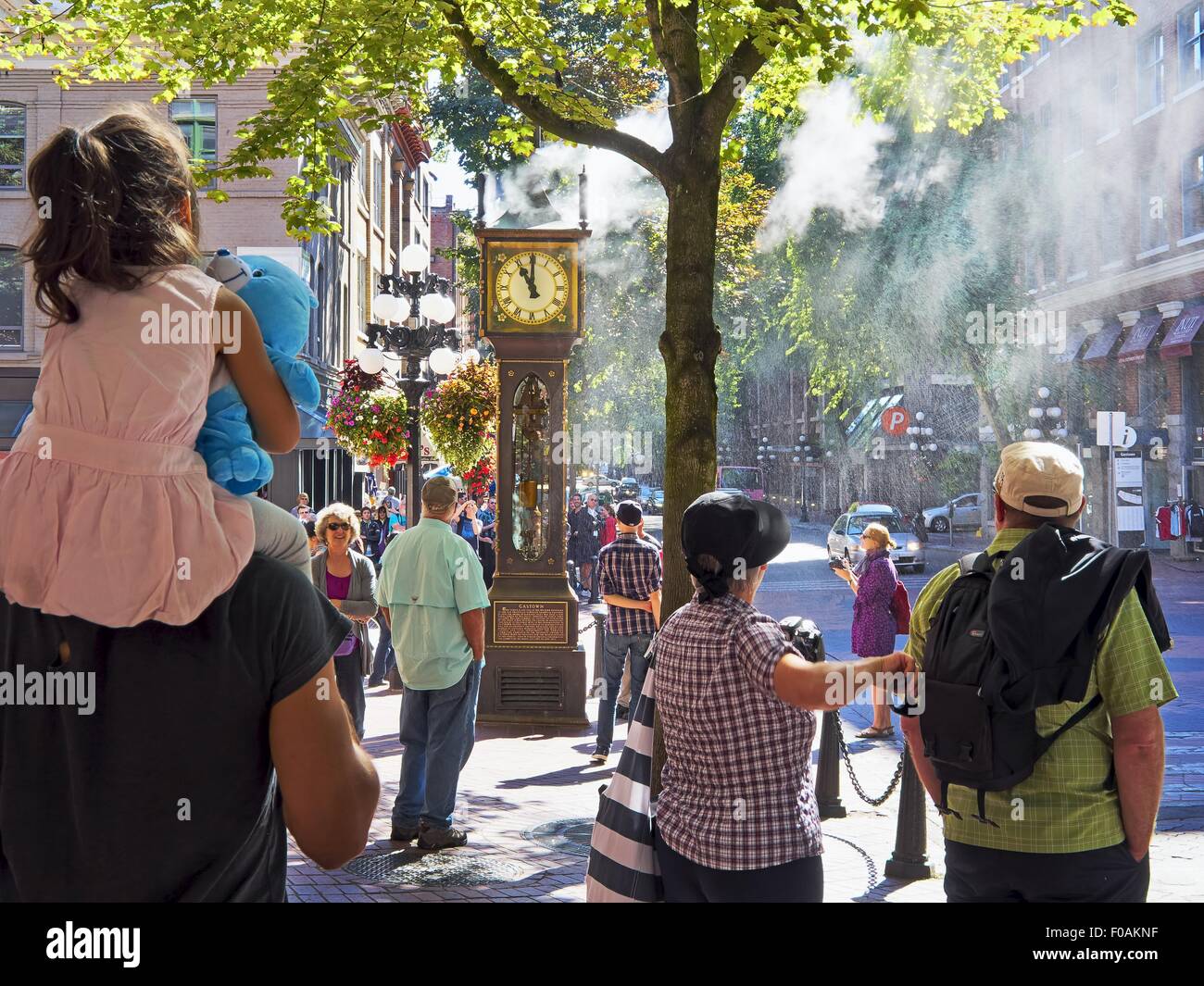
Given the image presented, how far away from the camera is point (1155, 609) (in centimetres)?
317

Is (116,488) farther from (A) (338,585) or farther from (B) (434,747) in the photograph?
(A) (338,585)

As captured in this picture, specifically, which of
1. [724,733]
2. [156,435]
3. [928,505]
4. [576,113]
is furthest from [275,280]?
[928,505]

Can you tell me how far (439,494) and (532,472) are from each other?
5.03 m

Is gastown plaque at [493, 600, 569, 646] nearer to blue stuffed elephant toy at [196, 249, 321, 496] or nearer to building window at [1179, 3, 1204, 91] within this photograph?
blue stuffed elephant toy at [196, 249, 321, 496]

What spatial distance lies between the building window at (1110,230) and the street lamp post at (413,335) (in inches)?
1124

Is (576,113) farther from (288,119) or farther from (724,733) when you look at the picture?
(724,733)

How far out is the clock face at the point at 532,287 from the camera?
1202 centimetres

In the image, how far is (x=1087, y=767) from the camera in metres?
3.07

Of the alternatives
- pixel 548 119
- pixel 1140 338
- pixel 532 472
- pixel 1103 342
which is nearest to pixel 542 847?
pixel 548 119

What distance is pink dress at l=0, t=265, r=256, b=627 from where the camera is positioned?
163 centimetres

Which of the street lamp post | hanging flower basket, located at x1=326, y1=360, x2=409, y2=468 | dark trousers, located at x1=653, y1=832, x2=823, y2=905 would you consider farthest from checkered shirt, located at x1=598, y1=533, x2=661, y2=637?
dark trousers, located at x1=653, y1=832, x2=823, y2=905

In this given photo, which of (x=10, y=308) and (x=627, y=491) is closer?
(x=10, y=308)

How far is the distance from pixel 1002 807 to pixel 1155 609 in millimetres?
614

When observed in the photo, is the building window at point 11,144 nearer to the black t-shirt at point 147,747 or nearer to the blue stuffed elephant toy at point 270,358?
the blue stuffed elephant toy at point 270,358
